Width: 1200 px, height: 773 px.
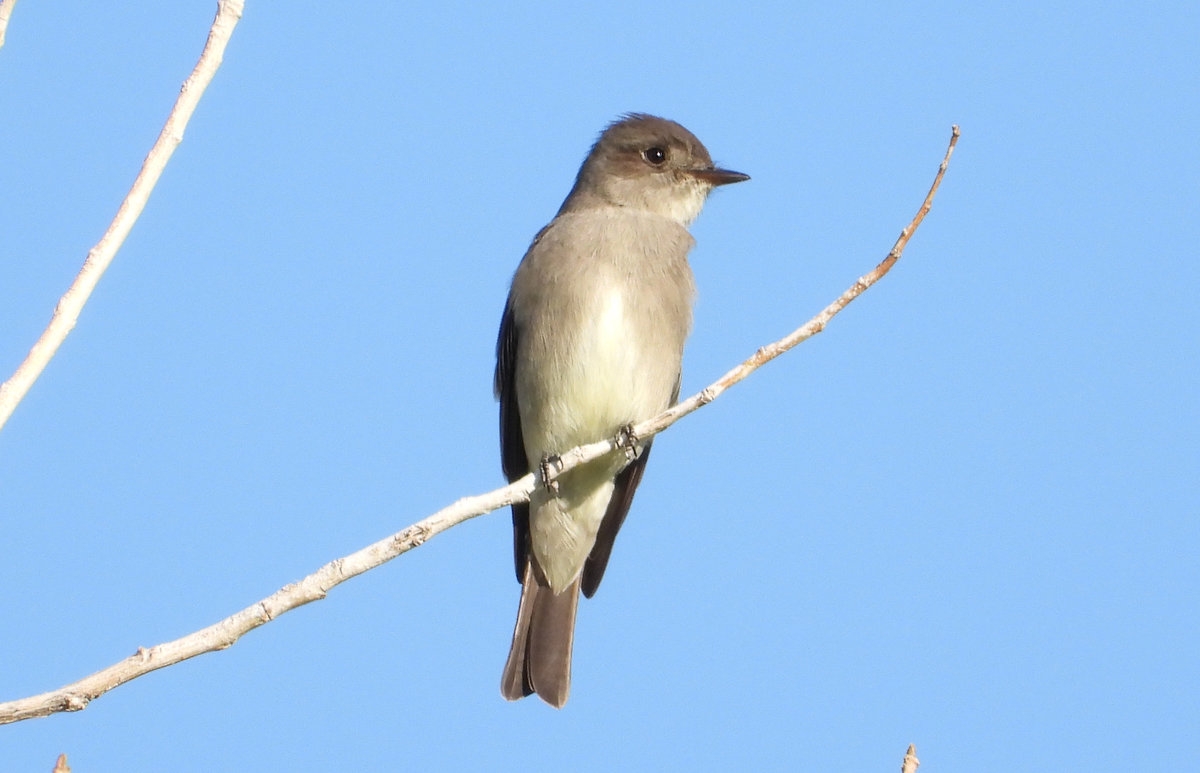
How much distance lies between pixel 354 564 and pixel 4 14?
1.77 meters

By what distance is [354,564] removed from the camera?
4191 mm

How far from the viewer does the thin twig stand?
11.2 ft

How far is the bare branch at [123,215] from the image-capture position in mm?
3161

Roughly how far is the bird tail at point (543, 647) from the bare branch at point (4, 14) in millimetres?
5054

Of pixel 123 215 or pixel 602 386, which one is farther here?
pixel 602 386

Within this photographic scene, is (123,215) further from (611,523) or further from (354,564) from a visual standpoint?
(611,523)

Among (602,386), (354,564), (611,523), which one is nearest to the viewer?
(354,564)

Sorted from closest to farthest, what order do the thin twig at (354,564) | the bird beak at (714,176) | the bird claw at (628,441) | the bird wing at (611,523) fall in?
1. the thin twig at (354,564)
2. the bird claw at (628,441)
3. the bird wing at (611,523)
4. the bird beak at (714,176)

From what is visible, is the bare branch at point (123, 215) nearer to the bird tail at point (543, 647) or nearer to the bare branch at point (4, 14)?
the bare branch at point (4, 14)

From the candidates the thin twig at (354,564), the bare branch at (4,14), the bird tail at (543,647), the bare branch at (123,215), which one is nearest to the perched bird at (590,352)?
the bird tail at (543,647)

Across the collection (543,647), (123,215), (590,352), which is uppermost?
(590,352)

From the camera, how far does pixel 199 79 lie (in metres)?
3.42

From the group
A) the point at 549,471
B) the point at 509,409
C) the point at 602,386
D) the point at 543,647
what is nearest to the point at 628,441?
the point at 549,471

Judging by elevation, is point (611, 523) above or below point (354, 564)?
above
